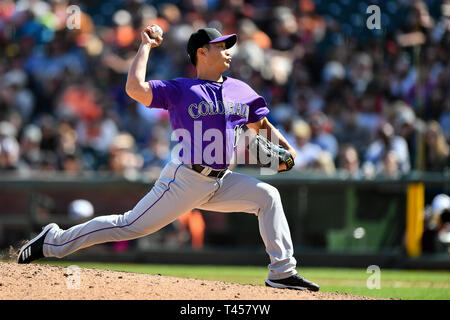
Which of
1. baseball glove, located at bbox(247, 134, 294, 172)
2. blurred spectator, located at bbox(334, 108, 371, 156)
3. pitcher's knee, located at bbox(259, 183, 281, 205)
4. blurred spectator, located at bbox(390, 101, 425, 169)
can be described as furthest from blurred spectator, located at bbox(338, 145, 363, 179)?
pitcher's knee, located at bbox(259, 183, 281, 205)

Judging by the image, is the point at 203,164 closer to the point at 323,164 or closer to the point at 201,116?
the point at 201,116

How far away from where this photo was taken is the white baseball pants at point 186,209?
496cm

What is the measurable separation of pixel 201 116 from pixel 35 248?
1554mm

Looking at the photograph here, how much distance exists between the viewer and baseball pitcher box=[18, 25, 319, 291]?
4.90 m

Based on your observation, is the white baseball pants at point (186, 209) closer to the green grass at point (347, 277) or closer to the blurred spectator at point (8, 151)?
the green grass at point (347, 277)

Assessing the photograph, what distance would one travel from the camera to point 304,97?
36.3 feet

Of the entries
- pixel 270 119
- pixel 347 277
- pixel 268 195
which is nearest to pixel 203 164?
pixel 268 195

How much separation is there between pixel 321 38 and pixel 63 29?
4399 millimetres

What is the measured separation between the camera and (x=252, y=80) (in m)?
11.4

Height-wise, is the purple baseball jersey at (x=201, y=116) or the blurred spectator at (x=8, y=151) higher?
the purple baseball jersey at (x=201, y=116)

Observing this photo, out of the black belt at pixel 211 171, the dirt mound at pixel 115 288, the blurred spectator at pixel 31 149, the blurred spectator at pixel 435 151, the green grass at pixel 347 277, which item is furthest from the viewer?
the blurred spectator at pixel 31 149

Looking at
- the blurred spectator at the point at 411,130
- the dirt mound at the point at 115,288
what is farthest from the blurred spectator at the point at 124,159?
the dirt mound at the point at 115,288

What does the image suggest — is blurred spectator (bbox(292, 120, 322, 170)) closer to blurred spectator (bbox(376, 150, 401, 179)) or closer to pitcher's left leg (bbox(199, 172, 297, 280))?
blurred spectator (bbox(376, 150, 401, 179))
